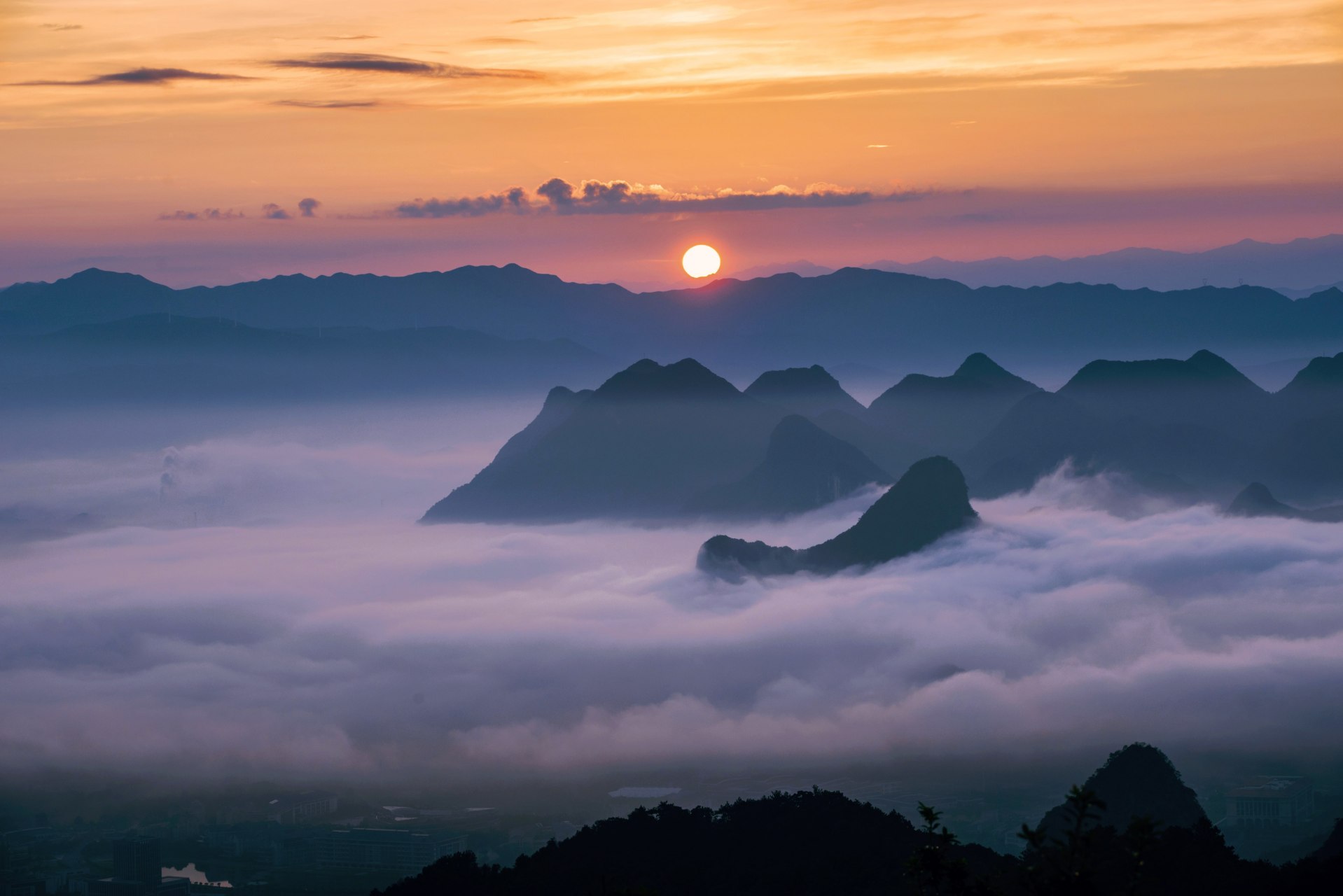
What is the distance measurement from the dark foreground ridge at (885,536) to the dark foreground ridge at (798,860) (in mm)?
77857

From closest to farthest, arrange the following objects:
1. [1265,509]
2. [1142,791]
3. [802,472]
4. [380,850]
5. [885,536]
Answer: [1142,791] → [380,850] → [885,536] → [1265,509] → [802,472]

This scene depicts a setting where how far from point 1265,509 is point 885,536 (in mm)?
49563

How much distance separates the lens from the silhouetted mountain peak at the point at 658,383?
7608 inches

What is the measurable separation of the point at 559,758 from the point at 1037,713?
3490cm

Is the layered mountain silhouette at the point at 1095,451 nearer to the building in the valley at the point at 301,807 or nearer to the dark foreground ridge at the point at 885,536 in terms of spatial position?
the dark foreground ridge at the point at 885,536

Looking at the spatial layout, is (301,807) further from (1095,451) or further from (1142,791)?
(1095,451)

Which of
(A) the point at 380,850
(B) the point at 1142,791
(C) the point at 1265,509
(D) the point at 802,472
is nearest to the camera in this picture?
(B) the point at 1142,791

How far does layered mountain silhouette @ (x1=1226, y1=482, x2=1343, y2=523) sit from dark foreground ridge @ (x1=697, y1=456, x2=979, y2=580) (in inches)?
1573

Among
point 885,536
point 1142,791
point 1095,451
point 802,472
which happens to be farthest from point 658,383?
point 1142,791

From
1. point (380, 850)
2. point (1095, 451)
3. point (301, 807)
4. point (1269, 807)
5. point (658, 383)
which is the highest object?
point (658, 383)

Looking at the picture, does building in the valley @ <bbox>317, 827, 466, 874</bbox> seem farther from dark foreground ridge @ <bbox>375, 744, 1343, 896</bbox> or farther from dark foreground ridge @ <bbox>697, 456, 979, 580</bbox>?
dark foreground ridge @ <bbox>697, 456, 979, 580</bbox>

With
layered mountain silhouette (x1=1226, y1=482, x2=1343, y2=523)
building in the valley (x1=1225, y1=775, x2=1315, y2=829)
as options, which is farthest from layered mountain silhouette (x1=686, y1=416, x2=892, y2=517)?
building in the valley (x1=1225, y1=775, x2=1315, y2=829)

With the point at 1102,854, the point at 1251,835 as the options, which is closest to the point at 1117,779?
the point at 1251,835

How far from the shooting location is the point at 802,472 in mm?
176500
